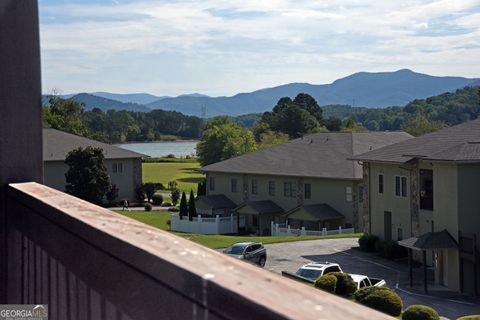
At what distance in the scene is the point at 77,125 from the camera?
300 feet

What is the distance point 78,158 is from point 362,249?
939 inches

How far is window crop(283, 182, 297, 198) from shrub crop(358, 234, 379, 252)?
1174 cm

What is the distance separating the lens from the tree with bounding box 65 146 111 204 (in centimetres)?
5034

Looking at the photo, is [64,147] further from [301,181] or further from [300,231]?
[300,231]

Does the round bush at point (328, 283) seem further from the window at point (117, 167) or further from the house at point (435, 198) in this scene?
the window at point (117, 167)

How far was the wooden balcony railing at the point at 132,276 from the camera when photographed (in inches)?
58.2

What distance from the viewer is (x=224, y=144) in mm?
85625

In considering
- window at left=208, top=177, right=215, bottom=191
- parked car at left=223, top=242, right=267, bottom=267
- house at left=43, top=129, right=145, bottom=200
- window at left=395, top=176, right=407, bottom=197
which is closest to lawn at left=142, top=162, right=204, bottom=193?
house at left=43, top=129, right=145, bottom=200

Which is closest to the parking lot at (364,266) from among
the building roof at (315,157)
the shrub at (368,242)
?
the shrub at (368,242)

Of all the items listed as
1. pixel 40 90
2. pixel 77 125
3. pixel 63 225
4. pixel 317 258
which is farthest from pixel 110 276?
pixel 77 125

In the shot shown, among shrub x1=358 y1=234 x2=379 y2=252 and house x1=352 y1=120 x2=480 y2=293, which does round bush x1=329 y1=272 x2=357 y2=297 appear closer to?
house x1=352 y1=120 x2=480 y2=293

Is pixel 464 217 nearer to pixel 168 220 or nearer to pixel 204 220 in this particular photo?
pixel 204 220

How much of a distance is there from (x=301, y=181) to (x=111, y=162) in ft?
65.9

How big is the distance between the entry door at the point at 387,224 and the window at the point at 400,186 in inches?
58.0
